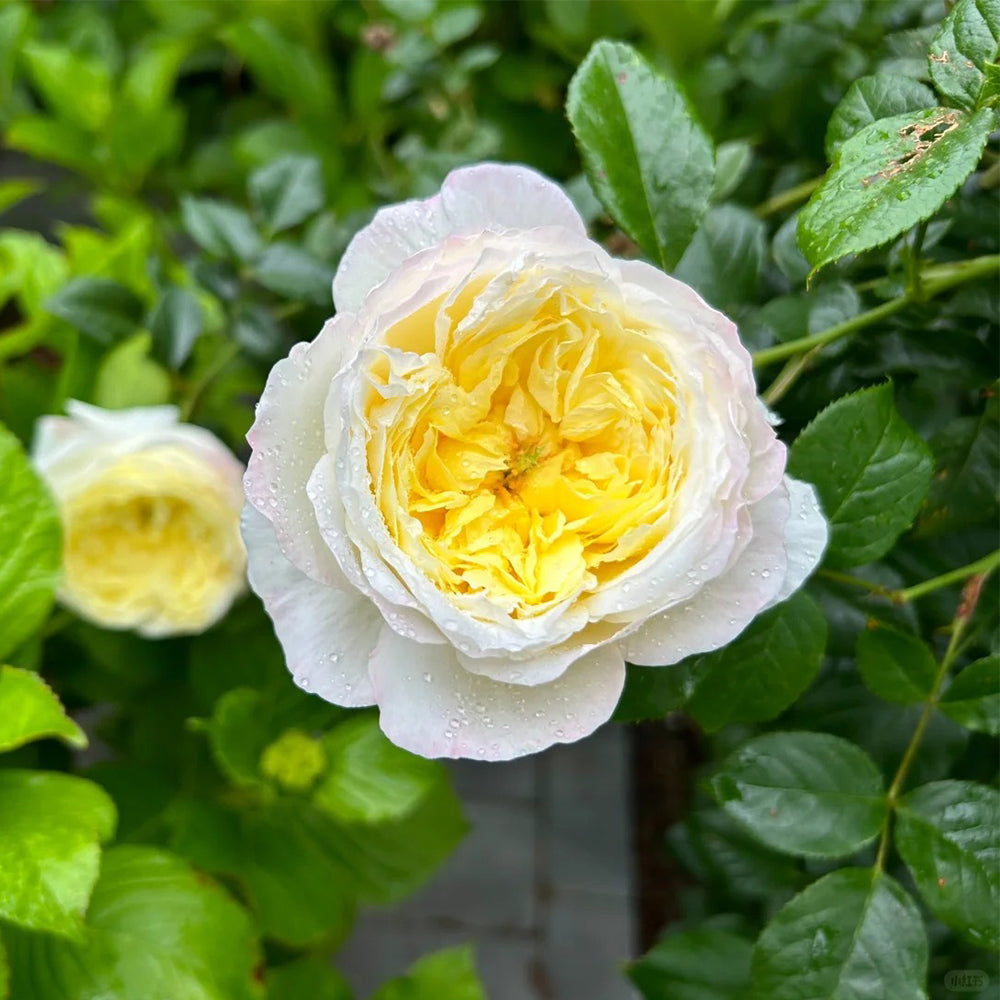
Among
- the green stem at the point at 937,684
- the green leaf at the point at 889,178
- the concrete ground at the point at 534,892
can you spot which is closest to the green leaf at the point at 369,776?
the green stem at the point at 937,684

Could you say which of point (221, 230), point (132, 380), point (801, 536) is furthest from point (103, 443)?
point (801, 536)

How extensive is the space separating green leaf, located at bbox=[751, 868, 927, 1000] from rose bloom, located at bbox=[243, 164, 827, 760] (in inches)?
6.3

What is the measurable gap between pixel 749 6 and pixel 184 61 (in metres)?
0.52

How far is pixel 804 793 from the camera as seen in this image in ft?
1.29

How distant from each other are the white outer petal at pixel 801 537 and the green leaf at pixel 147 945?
0.32 m

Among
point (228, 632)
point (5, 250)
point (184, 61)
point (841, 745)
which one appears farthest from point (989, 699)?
point (184, 61)

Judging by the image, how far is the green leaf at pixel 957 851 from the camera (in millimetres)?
355

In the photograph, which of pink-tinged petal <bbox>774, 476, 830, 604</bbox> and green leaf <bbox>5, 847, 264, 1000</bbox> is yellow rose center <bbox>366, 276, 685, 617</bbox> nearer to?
pink-tinged petal <bbox>774, 476, 830, 604</bbox>

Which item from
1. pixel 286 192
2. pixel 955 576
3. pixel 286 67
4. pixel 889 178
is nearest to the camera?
pixel 889 178

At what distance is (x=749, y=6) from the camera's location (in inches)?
25.0

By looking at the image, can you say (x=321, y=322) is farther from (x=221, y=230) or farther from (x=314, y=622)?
(x=314, y=622)

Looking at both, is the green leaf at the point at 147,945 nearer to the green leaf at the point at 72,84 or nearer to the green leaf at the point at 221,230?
the green leaf at the point at 221,230

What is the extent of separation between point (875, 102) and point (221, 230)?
404 mm

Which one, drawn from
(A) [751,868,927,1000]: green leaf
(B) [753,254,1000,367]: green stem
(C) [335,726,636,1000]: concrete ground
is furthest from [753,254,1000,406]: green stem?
(C) [335,726,636,1000]: concrete ground
